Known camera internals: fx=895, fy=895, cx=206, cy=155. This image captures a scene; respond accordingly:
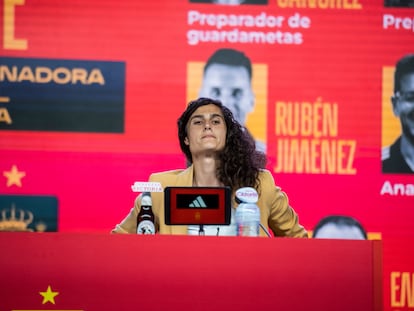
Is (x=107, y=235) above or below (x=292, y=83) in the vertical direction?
below

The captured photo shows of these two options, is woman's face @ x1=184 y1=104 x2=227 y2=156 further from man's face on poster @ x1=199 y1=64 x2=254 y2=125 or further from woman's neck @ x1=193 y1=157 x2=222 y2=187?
man's face on poster @ x1=199 y1=64 x2=254 y2=125

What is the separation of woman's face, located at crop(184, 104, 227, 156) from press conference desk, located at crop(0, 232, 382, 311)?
99 cm

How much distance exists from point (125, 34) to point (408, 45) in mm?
1206

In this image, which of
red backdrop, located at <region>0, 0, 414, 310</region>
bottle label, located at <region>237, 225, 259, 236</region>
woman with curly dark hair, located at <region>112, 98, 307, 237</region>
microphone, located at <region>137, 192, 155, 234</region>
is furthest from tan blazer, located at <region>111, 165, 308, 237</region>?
red backdrop, located at <region>0, 0, 414, 310</region>

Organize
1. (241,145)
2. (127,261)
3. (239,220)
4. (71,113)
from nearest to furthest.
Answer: (127,261) → (239,220) → (241,145) → (71,113)

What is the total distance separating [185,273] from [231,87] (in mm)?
1824

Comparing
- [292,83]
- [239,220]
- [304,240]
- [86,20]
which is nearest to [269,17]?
[292,83]

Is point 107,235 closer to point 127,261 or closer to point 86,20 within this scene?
point 127,261

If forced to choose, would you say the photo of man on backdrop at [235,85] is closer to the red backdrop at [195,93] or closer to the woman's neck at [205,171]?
the red backdrop at [195,93]

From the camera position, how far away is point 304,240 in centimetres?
208

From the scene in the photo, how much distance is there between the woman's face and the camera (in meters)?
3.04

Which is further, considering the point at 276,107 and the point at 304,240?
the point at 276,107

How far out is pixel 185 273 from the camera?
2.07 m

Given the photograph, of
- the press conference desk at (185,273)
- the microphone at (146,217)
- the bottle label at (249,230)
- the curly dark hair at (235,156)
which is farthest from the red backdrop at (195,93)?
the press conference desk at (185,273)
